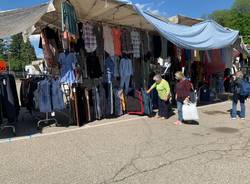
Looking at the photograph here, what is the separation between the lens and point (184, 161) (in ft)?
21.0

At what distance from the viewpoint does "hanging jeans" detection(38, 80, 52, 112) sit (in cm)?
930

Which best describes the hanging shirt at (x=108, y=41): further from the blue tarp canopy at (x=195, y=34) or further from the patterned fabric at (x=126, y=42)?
the blue tarp canopy at (x=195, y=34)

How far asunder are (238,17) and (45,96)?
2088 inches

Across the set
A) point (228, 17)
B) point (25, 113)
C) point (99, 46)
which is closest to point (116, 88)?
point (99, 46)

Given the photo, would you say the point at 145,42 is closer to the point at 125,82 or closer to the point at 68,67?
the point at 125,82

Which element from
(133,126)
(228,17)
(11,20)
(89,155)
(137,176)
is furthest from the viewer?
(228,17)

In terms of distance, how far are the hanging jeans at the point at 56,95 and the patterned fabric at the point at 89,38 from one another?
1.66 m

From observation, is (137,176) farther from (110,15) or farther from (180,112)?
(110,15)

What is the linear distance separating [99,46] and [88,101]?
201 centimetres

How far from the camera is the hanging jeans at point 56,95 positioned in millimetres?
9344

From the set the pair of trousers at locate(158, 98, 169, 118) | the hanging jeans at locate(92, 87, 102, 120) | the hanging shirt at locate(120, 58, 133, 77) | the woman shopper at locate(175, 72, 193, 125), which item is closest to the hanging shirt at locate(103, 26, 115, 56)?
the hanging shirt at locate(120, 58, 133, 77)

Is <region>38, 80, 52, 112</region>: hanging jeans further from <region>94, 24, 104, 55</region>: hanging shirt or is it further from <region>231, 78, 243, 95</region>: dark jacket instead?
<region>231, 78, 243, 95</region>: dark jacket

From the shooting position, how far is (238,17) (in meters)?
57.1

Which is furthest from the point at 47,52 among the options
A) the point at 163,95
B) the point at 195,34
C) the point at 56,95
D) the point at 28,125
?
the point at 195,34
